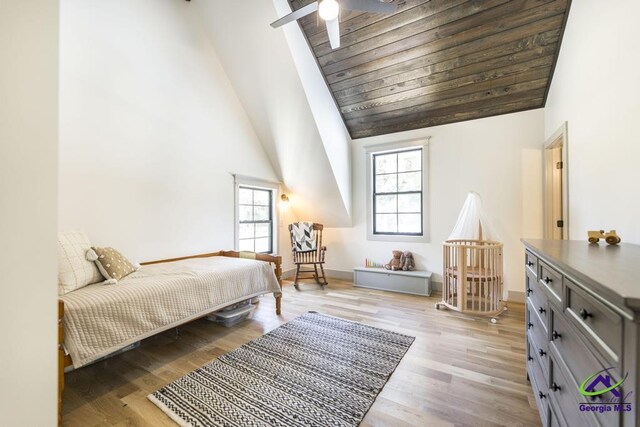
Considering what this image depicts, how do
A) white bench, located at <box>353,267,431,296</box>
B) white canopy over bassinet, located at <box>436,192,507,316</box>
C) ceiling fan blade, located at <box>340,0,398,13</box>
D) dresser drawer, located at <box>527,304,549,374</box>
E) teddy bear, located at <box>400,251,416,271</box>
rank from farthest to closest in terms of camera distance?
teddy bear, located at <box>400,251,416,271</box> < white bench, located at <box>353,267,431,296</box> < white canopy over bassinet, located at <box>436,192,507,316</box> < ceiling fan blade, located at <box>340,0,398,13</box> < dresser drawer, located at <box>527,304,549,374</box>

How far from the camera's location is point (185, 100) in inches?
123

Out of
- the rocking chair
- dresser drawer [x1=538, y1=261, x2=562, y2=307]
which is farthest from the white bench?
dresser drawer [x1=538, y1=261, x2=562, y2=307]

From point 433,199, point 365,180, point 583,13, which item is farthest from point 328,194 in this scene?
point 583,13

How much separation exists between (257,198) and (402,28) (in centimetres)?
298

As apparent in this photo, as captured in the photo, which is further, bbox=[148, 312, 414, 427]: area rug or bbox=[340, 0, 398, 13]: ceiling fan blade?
bbox=[340, 0, 398, 13]: ceiling fan blade

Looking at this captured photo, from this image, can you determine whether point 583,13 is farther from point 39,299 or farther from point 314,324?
point 39,299

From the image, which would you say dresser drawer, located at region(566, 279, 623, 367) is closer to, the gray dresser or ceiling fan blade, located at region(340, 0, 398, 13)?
the gray dresser

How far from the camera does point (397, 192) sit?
13.8 feet

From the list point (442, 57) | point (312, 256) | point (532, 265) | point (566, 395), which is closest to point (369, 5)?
point (442, 57)

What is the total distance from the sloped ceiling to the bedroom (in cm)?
2

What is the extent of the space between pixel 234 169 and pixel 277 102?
1096mm

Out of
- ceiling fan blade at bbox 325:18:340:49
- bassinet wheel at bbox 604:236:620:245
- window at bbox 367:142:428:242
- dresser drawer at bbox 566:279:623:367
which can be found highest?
ceiling fan blade at bbox 325:18:340:49

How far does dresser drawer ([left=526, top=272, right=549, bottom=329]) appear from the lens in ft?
4.04

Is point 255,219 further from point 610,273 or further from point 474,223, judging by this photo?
point 610,273
